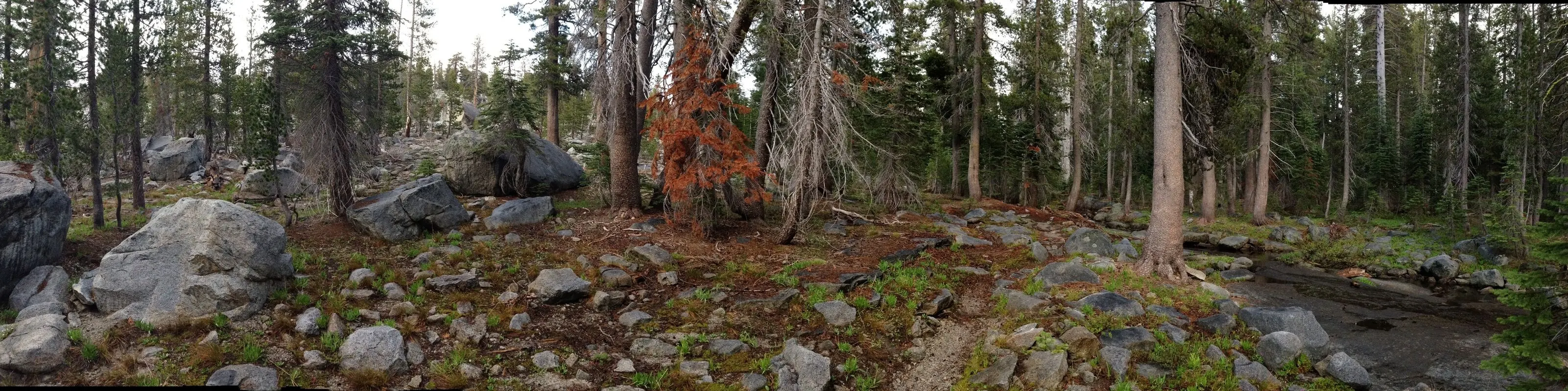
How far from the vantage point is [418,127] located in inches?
2088

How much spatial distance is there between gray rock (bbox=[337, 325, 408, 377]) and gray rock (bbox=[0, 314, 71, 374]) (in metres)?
2.49

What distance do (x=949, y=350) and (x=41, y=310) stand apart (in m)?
10.9

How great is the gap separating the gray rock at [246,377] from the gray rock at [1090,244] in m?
12.7

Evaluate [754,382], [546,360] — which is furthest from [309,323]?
[754,382]

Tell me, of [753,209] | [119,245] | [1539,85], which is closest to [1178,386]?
[753,209]

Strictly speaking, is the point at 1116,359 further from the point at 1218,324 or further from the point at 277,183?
the point at 277,183

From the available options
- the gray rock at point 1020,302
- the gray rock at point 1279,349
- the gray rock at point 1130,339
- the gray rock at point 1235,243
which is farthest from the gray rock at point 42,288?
the gray rock at point 1235,243

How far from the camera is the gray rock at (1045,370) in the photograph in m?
8.02

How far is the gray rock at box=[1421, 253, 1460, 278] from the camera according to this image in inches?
644

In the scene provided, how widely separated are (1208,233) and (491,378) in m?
21.6

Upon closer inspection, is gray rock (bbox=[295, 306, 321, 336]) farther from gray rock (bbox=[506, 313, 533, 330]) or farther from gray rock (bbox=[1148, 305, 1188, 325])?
gray rock (bbox=[1148, 305, 1188, 325])

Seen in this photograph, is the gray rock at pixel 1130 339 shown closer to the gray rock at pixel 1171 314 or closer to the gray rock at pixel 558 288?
the gray rock at pixel 1171 314

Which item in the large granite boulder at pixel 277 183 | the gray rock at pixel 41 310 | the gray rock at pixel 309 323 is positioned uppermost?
the large granite boulder at pixel 277 183

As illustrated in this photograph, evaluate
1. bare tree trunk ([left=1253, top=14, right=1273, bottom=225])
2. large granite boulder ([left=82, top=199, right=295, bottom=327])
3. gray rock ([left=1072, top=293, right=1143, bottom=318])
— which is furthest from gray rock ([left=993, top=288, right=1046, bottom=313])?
bare tree trunk ([left=1253, top=14, right=1273, bottom=225])
